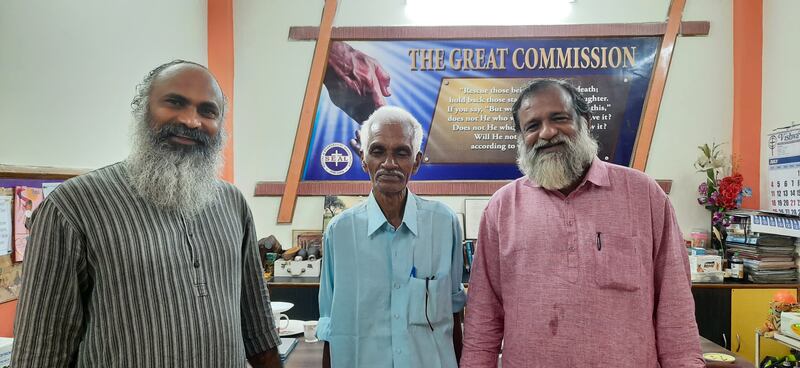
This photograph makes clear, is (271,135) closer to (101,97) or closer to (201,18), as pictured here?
(201,18)

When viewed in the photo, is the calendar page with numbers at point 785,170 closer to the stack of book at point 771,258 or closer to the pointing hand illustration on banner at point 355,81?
the stack of book at point 771,258

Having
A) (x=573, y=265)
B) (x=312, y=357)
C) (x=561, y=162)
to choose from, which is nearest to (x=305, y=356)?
(x=312, y=357)

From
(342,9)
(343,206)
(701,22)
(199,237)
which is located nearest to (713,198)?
(701,22)

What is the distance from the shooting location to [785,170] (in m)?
3.14

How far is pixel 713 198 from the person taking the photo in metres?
3.37

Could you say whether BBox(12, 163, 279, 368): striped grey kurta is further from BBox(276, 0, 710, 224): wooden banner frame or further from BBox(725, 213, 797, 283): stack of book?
BBox(725, 213, 797, 283): stack of book

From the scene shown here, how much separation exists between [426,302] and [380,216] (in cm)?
28

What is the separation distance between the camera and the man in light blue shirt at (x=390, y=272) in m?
1.32

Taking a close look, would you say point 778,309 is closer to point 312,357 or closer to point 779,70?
point 779,70

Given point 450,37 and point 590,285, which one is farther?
point 450,37

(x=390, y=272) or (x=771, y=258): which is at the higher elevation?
(x=390, y=272)

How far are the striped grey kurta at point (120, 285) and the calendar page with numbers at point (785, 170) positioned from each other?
3.56m

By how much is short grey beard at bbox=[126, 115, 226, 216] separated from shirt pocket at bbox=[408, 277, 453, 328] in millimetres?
623

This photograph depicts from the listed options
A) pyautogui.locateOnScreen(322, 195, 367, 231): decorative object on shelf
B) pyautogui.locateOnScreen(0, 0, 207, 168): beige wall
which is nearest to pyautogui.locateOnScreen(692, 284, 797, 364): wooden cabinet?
pyautogui.locateOnScreen(322, 195, 367, 231): decorative object on shelf
